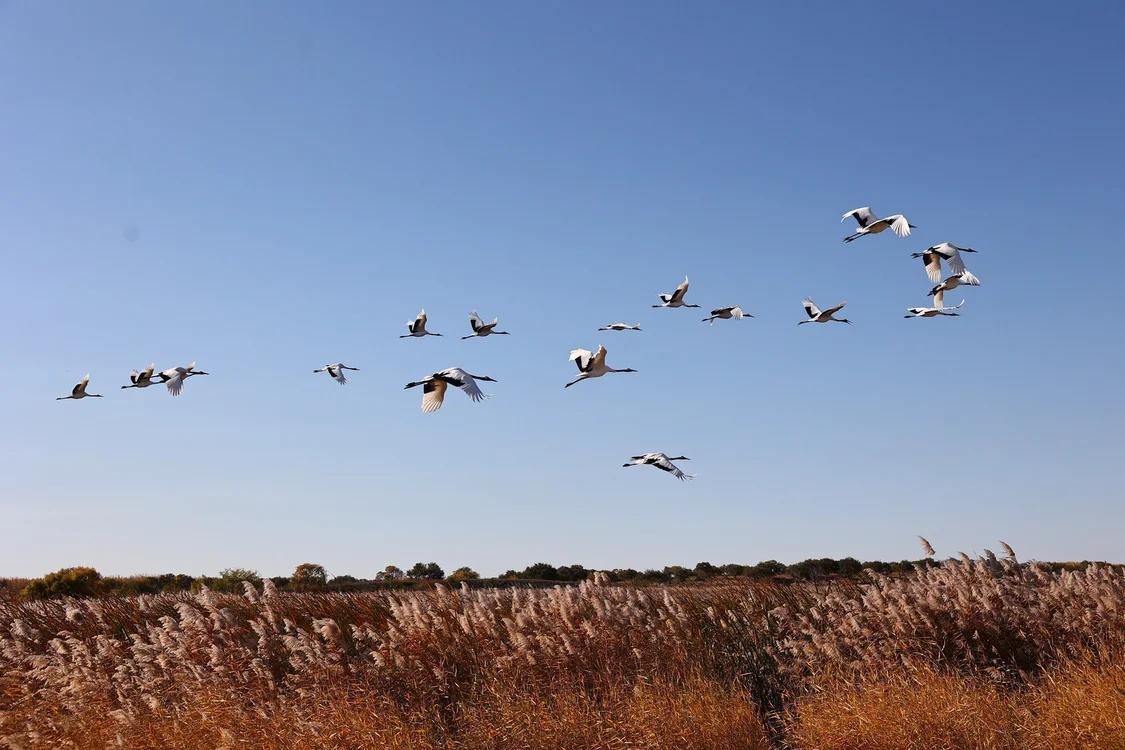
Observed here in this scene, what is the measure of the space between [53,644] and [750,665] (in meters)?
10.4

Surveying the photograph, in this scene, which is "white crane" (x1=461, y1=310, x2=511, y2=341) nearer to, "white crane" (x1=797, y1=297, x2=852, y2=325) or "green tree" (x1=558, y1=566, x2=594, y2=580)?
"white crane" (x1=797, y1=297, x2=852, y2=325)

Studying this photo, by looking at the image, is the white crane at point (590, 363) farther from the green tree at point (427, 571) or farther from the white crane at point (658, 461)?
the green tree at point (427, 571)

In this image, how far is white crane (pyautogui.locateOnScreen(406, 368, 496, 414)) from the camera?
14656mm

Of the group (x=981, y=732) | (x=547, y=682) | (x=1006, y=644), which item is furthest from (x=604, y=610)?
(x=1006, y=644)

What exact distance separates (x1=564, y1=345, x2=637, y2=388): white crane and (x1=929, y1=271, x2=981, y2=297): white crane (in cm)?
660

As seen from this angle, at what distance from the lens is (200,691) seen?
39.1ft

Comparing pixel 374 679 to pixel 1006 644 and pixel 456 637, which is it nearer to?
pixel 456 637

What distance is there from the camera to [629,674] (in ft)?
40.5

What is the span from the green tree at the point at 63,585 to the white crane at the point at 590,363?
2561cm

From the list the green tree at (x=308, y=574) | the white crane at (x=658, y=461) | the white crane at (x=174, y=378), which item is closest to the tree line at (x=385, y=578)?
the green tree at (x=308, y=574)

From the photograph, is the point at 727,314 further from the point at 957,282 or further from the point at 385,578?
the point at 385,578

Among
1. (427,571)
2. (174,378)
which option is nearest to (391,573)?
(427,571)

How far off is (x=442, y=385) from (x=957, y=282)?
397 inches

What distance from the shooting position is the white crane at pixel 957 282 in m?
17.5
